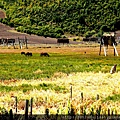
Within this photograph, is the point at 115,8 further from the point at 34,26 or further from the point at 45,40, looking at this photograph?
the point at 45,40

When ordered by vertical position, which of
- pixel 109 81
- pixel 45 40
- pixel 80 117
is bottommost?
pixel 45 40

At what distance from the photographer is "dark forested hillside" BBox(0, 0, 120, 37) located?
159375mm

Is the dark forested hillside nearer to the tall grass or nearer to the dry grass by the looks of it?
the tall grass

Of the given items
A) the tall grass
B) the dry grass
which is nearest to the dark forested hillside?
the tall grass

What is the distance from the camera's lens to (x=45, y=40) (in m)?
136

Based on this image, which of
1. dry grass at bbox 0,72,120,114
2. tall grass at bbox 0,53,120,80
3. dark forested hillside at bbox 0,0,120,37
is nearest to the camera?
dry grass at bbox 0,72,120,114

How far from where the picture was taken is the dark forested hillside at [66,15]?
159375 millimetres

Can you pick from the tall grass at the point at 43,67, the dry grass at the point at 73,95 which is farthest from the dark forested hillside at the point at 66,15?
the dry grass at the point at 73,95

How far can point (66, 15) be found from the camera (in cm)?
16950

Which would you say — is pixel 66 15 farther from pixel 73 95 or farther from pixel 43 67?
pixel 73 95

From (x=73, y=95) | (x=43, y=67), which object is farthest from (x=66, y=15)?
(x=73, y=95)

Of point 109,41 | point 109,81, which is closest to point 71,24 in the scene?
point 109,41

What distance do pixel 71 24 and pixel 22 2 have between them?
25175mm

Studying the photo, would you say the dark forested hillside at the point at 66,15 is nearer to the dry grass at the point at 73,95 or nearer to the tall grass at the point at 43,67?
the tall grass at the point at 43,67
